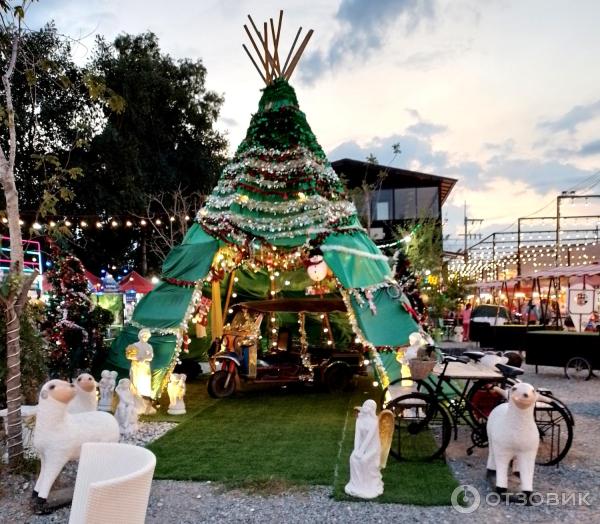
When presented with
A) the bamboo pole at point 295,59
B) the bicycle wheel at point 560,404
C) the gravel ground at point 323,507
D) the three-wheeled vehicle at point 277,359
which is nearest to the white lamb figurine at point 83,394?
the gravel ground at point 323,507

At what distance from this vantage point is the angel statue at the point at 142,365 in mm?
7750

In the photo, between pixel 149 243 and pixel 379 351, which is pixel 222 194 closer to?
pixel 379 351

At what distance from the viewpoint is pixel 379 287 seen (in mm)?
8195

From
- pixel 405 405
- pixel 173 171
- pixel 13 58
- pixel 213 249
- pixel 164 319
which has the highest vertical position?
pixel 173 171

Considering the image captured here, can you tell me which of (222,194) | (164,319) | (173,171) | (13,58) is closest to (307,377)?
(164,319)

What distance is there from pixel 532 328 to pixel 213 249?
10847 mm

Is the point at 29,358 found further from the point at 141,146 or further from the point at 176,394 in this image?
the point at 141,146

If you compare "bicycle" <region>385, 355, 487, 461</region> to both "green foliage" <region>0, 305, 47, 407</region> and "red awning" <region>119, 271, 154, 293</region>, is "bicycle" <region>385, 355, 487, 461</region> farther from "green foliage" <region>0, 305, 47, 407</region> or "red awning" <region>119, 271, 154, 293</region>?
"red awning" <region>119, 271, 154, 293</region>

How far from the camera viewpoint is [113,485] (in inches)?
105

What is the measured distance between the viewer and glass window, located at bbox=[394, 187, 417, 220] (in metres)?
27.2

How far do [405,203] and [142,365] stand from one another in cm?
2158

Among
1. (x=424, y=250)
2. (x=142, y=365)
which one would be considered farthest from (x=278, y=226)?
(x=424, y=250)

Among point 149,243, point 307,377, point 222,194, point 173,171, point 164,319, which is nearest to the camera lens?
point 164,319

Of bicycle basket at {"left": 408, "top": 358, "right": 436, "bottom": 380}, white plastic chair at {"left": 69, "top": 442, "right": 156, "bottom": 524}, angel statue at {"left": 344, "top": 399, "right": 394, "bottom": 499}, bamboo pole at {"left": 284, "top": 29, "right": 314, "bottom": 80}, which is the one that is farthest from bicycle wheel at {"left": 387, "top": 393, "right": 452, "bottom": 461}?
bamboo pole at {"left": 284, "top": 29, "right": 314, "bottom": 80}
